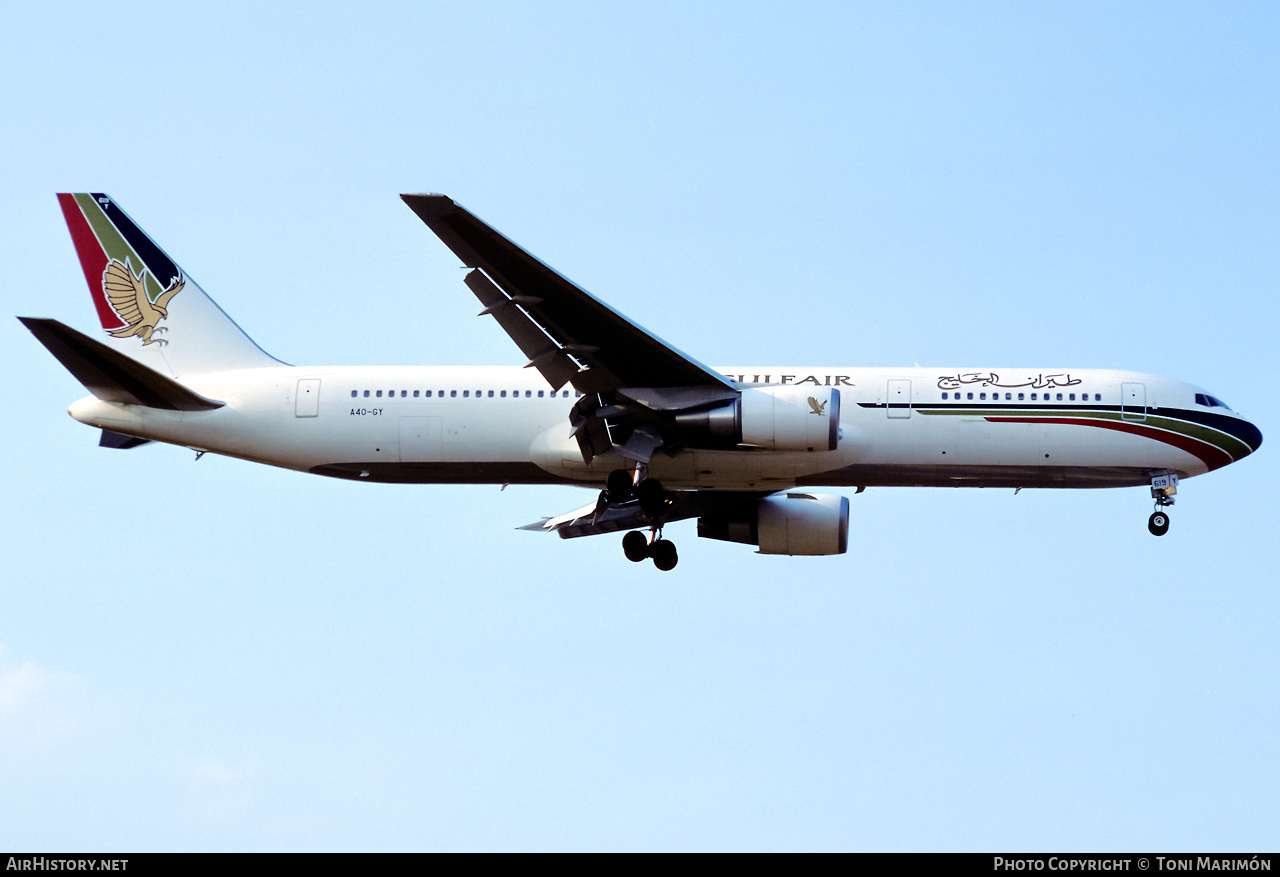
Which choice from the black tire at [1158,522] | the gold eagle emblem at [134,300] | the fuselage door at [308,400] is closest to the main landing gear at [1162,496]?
the black tire at [1158,522]

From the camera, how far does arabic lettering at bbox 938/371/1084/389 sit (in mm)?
27359

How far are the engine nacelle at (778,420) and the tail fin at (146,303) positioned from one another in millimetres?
10615

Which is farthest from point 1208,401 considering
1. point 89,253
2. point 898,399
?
point 89,253

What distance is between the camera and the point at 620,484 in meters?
27.0

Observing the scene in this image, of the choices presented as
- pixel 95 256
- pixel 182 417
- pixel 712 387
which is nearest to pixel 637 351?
pixel 712 387

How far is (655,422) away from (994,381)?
6.83 m

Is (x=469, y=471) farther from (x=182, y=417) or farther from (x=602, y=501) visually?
(x=182, y=417)

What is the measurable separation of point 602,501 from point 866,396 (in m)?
5.67

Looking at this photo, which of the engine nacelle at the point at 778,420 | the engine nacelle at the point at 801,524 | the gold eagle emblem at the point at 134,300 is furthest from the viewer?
the gold eagle emblem at the point at 134,300

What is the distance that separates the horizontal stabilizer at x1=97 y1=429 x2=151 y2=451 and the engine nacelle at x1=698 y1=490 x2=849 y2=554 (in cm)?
1301

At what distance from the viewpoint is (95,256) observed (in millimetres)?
31250

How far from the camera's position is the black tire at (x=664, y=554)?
28.9 metres

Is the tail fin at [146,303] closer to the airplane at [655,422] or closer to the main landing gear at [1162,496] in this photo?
the airplane at [655,422]

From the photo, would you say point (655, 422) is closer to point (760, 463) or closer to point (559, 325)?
point (760, 463)
